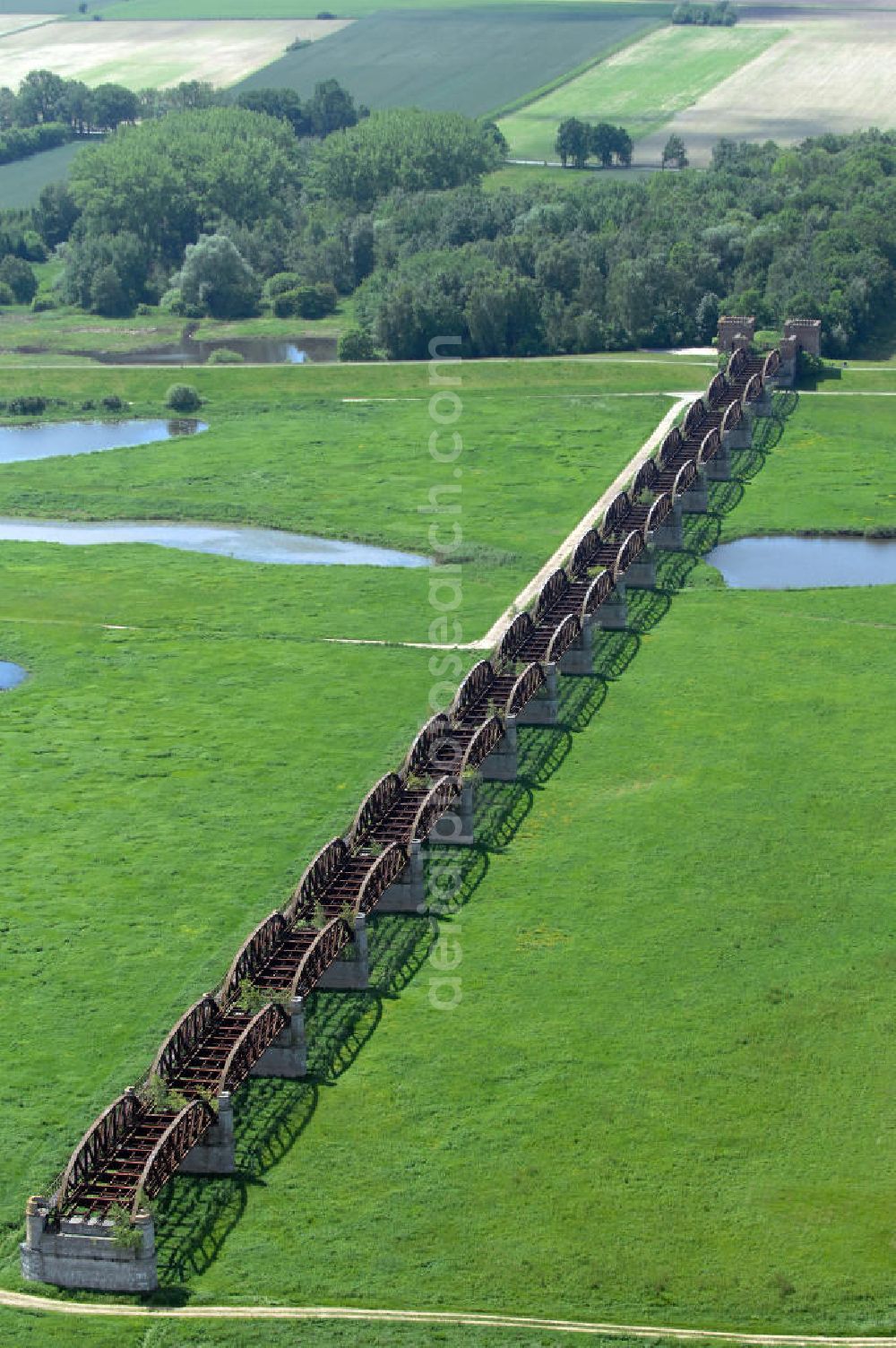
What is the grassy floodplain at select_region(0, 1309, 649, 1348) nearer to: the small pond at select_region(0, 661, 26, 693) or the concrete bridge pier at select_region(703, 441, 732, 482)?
the small pond at select_region(0, 661, 26, 693)

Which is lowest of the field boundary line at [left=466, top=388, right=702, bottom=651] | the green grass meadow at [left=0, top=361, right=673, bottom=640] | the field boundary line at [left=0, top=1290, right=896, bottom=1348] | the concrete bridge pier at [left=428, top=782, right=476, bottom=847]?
the green grass meadow at [left=0, top=361, right=673, bottom=640]

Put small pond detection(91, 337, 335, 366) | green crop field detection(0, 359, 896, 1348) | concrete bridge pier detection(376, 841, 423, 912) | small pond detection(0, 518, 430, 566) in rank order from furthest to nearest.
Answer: small pond detection(91, 337, 335, 366)
small pond detection(0, 518, 430, 566)
concrete bridge pier detection(376, 841, 423, 912)
green crop field detection(0, 359, 896, 1348)

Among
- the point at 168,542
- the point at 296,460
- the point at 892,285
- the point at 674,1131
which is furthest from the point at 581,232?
the point at 674,1131

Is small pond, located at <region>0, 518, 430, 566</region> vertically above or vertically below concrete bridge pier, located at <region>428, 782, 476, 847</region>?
below

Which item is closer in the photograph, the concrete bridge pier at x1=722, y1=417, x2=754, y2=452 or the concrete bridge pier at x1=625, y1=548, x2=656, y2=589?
the concrete bridge pier at x1=625, y1=548, x2=656, y2=589

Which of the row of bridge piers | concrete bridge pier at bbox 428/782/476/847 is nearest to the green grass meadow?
the row of bridge piers

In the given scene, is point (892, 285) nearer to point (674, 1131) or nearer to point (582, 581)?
point (582, 581)

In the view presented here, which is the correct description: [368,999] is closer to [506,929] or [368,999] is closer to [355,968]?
[355,968]
